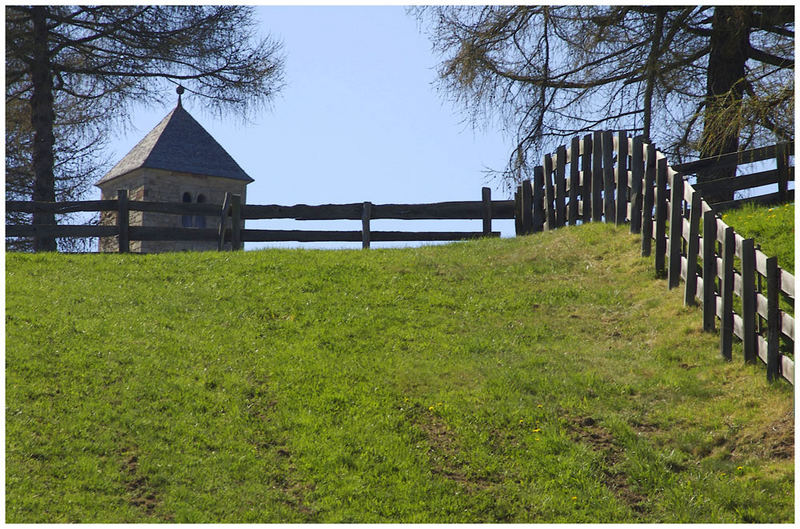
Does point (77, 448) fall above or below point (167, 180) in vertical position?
below

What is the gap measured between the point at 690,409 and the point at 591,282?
431 cm

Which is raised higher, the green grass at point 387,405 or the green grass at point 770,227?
the green grass at point 770,227

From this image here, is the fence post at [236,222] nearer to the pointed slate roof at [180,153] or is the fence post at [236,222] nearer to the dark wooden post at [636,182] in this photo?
the dark wooden post at [636,182]

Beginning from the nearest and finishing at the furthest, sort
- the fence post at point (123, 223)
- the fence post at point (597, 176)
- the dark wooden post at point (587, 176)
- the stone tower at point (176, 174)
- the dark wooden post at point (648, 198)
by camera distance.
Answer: the dark wooden post at point (648, 198)
the fence post at point (597, 176)
the dark wooden post at point (587, 176)
the fence post at point (123, 223)
the stone tower at point (176, 174)

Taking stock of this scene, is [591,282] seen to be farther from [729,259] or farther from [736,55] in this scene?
[736,55]

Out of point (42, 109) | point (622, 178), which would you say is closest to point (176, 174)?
point (42, 109)

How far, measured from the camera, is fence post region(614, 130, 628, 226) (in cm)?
1484

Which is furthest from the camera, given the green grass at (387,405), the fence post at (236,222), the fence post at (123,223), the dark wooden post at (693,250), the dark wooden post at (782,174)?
the fence post at (123,223)

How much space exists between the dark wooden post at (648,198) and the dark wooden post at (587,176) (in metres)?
2.05

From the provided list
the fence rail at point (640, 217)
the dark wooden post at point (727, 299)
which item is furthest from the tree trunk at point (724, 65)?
the dark wooden post at point (727, 299)

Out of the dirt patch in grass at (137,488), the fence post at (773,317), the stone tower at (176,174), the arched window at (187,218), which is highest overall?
the stone tower at (176,174)

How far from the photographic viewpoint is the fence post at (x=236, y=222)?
18266 millimetres

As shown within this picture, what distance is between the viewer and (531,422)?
29.3 ft

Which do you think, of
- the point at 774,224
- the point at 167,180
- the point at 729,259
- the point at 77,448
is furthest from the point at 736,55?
the point at 167,180
